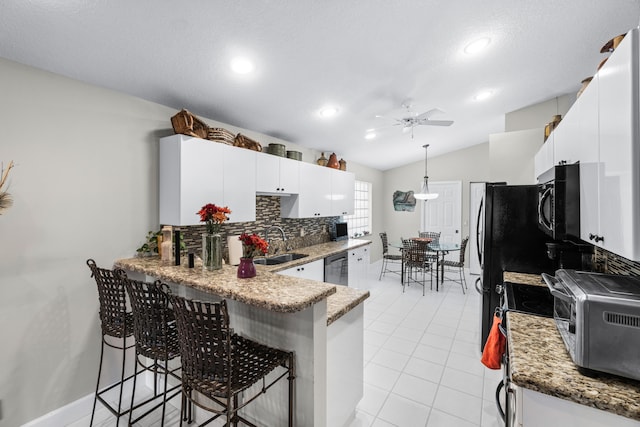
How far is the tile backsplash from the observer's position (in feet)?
9.16

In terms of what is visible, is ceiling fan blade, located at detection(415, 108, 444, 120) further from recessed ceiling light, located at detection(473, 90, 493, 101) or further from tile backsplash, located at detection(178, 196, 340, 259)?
tile backsplash, located at detection(178, 196, 340, 259)

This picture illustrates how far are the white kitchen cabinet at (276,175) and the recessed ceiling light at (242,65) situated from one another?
1.03m

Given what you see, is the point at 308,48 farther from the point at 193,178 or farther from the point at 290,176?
the point at 290,176

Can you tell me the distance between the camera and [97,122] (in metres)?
2.09

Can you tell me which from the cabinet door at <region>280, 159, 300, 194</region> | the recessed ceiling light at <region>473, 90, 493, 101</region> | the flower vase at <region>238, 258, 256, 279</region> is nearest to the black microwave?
the flower vase at <region>238, 258, 256, 279</region>

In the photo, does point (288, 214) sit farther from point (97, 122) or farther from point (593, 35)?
point (593, 35)

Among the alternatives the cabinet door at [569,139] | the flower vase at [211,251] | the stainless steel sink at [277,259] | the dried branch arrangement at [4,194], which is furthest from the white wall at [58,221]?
the cabinet door at [569,139]

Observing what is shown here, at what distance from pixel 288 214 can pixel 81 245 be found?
226cm

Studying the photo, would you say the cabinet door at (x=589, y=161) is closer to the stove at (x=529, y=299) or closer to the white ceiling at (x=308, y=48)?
the stove at (x=529, y=299)

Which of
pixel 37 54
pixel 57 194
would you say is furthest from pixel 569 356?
pixel 37 54

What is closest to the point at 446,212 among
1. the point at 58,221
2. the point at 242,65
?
the point at 242,65

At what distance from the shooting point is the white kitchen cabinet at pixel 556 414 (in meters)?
0.88

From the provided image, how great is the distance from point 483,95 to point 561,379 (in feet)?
10.8

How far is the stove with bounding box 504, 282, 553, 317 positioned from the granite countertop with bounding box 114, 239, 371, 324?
0.93 metres
